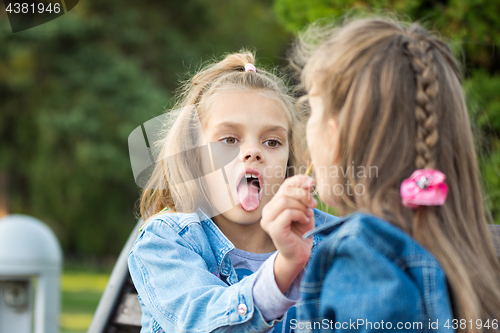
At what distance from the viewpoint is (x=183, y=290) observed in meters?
1.33

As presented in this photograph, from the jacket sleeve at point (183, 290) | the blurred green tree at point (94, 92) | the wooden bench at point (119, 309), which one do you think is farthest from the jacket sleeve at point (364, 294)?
the blurred green tree at point (94, 92)

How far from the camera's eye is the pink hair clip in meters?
1.03

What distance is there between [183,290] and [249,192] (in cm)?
48

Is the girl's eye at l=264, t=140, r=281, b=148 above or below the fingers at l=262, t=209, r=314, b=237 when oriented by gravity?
above

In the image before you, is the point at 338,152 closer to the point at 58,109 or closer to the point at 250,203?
the point at 250,203

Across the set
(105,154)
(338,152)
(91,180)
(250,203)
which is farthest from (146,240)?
(91,180)

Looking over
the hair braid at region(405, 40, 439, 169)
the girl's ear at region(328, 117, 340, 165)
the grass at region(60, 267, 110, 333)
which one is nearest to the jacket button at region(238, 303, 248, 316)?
the girl's ear at region(328, 117, 340, 165)

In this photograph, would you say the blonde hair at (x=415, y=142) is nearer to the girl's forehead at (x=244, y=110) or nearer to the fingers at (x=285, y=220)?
the fingers at (x=285, y=220)

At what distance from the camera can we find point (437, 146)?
3.63 ft

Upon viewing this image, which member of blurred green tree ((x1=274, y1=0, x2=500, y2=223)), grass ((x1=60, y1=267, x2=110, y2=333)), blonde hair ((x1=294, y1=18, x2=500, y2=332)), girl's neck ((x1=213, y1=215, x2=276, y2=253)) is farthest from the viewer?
grass ((x1=60, y1=267, x2=110, y2=333))

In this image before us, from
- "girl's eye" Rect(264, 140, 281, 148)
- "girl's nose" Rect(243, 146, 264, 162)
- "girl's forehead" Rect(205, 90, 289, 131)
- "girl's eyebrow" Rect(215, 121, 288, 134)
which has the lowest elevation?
"girl's nose" Rect(243, 146, 264, 162)

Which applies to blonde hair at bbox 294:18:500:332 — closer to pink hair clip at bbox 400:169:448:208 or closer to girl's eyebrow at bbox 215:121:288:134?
pink hair clip at bbox 400:169:448:208

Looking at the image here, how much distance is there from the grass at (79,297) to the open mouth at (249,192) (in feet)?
19.3

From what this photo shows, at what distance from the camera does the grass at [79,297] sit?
7.27 metres
